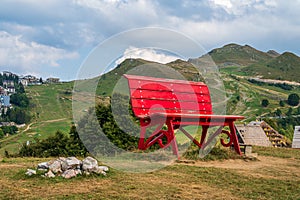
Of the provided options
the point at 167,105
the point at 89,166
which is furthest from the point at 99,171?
the point at 167,105

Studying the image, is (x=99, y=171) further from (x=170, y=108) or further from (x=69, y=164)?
(x=170, y=108)

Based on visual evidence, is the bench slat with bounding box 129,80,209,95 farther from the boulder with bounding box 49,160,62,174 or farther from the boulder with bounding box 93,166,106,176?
the boulder with bounding box 49,160,62,174

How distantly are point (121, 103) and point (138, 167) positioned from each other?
5368 millimetres

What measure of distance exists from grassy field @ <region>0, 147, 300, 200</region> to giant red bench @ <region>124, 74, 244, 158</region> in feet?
3.95

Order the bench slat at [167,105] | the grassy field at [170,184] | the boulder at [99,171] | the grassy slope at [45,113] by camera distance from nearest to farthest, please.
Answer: the grassy field at [170,184]
the boulder at [99,171]
the bench slat at [167,105]
the grassy slope at [45,113]

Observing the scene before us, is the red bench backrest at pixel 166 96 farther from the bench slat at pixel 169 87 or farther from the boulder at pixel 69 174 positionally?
the boulder at pixel 69 174

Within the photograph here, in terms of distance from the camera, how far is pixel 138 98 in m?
9.66

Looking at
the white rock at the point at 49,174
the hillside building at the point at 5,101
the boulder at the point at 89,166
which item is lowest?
the white rock at the point at 49,174

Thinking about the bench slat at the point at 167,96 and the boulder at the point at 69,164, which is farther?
the bench slat at the point at 167,96

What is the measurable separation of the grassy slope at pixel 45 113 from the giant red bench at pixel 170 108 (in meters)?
88.9

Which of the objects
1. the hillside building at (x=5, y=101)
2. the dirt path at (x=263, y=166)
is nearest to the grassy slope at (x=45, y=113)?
the hillside building at (x=5, y=101)

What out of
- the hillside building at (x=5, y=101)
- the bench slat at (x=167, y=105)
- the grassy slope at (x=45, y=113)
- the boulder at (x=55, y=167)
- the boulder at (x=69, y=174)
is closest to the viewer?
the boulder at (x=69, y=174)

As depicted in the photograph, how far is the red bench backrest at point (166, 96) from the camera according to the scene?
965 centimetres

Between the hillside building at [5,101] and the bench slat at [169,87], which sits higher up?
the hillside building at [5,101]
